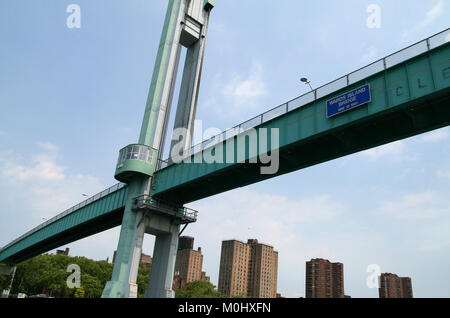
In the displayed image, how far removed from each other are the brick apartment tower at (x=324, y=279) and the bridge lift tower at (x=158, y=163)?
153 m

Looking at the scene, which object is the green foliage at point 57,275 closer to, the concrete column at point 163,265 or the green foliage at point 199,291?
the green foliage at point 199,291

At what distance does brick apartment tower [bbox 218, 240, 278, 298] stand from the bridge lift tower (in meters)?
140

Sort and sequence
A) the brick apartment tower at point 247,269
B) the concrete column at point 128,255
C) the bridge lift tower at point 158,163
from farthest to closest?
the brick apartment tower at point 247,269
the bridge lift tower at point 158,163
the concrete column at point 128,255

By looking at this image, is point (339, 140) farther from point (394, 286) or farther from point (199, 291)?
point (394, 286)

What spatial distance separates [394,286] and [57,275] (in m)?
144

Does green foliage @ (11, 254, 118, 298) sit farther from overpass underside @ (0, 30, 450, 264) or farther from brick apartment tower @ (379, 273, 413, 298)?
brick apartment tower @ (379, 273, 413, 298)

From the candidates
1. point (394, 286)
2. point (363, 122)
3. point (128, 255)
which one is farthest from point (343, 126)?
point (394, 286)

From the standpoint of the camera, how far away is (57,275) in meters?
92.0

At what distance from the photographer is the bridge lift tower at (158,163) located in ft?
118

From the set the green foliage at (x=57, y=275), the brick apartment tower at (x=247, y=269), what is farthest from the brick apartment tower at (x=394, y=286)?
the green foliage at (x=57, y=275)

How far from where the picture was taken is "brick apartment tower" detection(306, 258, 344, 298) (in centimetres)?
17275
